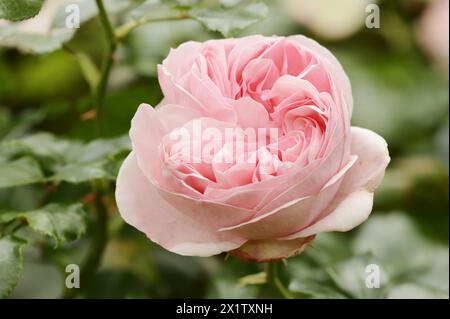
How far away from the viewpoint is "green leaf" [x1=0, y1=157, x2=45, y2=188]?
52 centimetres

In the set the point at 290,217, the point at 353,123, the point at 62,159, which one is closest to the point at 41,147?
the point at 62,159

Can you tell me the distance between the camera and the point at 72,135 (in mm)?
795

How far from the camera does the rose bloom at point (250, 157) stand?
42cm

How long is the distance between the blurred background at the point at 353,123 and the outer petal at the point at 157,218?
54mm

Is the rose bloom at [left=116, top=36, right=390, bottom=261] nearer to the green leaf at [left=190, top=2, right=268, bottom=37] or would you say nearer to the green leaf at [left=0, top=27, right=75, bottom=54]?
the green leaf at [left=190, top=2, right=268, bottom=37]

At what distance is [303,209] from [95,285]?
260 mm

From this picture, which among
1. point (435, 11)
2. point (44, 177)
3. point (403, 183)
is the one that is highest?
point (44, 177)

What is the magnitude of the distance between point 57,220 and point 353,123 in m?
0.49

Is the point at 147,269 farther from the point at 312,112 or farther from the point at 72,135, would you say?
the point at 312,112

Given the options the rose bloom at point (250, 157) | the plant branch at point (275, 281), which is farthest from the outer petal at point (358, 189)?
the plant branch at point (275, 281)

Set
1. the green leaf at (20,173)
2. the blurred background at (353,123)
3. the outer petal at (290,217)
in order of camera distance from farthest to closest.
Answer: the blurred background at (353,123)
the green leaf at (20,173)
the outer petal at (290,217)

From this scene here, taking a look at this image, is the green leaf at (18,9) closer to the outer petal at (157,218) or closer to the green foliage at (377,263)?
the outer petal at (157,218)

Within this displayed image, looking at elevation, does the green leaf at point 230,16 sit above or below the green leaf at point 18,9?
below
